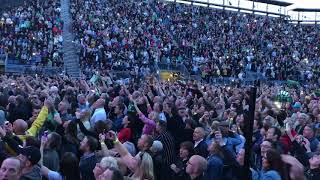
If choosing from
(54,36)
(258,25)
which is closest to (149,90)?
(54,36)

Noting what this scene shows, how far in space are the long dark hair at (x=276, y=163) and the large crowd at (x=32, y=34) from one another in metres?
23.3

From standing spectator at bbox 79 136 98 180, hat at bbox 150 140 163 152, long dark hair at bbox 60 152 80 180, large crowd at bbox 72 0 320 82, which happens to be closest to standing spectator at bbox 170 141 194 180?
hat at bbox 150 140 163 152

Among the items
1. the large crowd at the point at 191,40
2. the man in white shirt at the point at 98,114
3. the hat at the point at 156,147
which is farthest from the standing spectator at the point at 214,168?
the large crowd at the point at 191,40

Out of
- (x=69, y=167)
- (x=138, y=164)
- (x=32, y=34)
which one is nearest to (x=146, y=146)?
(x=138, y=164)

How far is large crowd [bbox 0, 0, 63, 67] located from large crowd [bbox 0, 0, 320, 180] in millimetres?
83

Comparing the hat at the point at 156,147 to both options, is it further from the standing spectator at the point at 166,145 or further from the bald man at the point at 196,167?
the bald man at the point at 196,167

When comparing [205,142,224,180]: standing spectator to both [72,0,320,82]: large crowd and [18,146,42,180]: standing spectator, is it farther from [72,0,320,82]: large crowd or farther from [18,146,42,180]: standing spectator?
[72,0,320,82]: large crowd

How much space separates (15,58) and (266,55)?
21.6m

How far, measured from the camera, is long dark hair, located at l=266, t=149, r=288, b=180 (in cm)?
589

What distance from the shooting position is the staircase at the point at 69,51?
28803mm

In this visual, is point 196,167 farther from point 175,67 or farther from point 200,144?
point 175,67

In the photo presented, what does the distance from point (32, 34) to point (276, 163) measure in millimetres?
26916

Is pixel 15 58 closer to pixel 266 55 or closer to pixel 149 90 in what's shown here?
pixel 149 90

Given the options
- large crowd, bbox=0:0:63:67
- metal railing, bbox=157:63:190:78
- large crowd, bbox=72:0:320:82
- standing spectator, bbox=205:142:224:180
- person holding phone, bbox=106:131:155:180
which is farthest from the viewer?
large crowd, bbox=72:0:320:82
